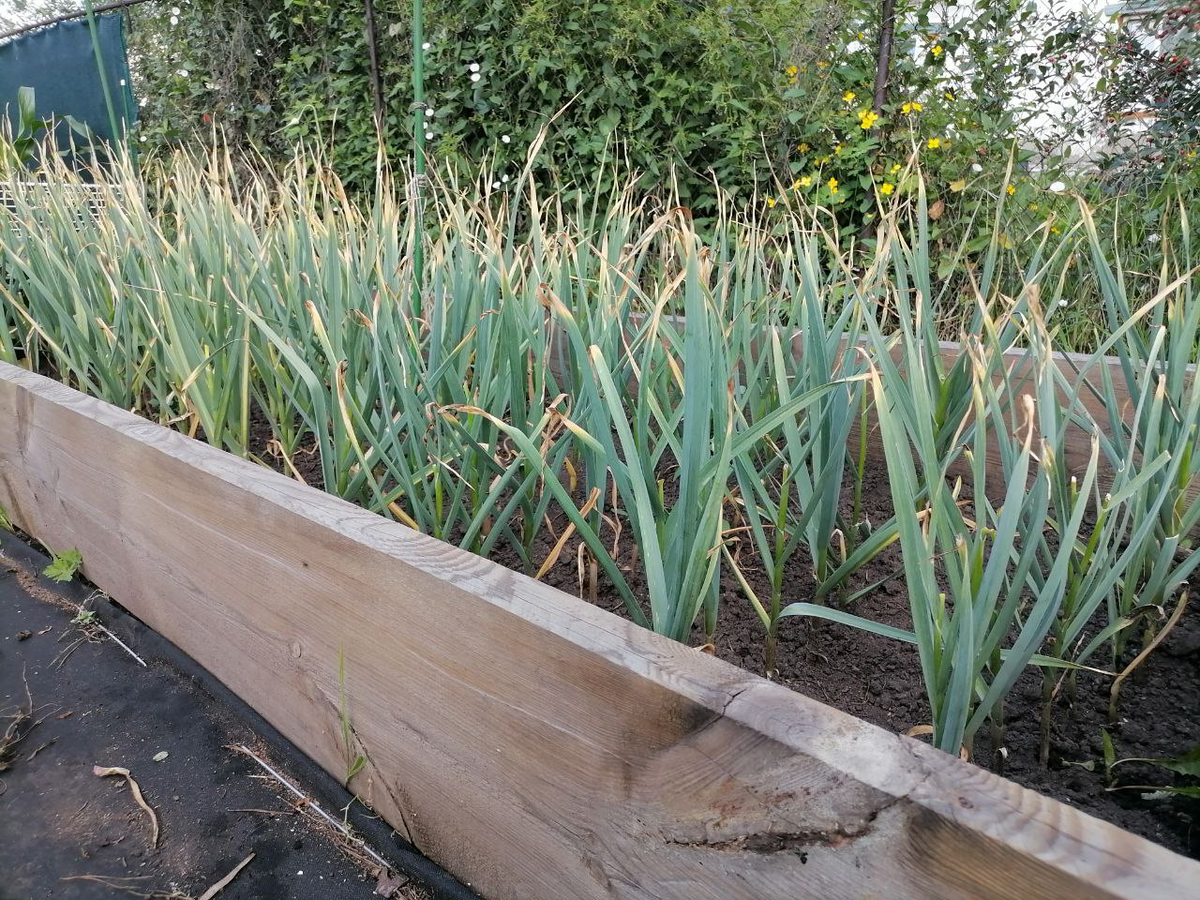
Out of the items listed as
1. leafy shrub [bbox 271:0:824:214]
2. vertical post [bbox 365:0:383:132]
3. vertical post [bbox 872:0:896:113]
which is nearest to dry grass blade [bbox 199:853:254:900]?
leafy shrub [bbox 271:0:824:214]

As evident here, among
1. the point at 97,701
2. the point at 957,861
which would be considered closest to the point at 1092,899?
the point at 957,861

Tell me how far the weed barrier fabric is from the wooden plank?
16.0ft

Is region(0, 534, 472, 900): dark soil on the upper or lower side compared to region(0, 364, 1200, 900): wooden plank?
lower

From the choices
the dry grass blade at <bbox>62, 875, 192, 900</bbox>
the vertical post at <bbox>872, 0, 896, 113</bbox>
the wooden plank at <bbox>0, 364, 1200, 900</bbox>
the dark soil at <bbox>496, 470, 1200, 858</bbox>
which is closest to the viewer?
the wooden plank at <bbox>0, 364, 1200, 900</bbox>

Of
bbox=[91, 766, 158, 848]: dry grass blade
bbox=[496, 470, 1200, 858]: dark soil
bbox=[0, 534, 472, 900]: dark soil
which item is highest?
bbox=[496, 470, 1200, 858]: dark soil

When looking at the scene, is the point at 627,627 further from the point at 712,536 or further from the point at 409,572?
Answer: the point at 409,572

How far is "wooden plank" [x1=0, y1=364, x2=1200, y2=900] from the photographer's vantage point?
509mm

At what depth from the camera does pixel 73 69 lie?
5051 mm

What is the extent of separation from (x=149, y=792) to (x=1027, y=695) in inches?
43.4

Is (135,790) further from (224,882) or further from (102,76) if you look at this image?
(102,76)

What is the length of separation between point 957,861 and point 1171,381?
2.32ft

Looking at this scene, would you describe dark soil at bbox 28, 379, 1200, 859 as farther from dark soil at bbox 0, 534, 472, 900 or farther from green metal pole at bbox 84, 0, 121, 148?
green metal pole at bbox 84, 0, 121, 148

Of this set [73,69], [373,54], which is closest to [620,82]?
[373,54]

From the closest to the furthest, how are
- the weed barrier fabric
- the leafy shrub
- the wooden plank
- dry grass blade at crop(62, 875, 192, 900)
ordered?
the wooden plank < dry grass blade at crop(62, 875, 192, 900) < the leafy shrub < the weed barrier fabric
